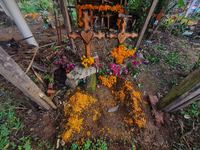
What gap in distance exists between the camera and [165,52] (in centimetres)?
427

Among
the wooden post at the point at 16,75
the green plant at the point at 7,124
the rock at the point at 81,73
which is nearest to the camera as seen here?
the wooden post at the point at 16,75

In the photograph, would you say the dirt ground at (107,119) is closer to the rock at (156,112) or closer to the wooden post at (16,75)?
the rock at (156,112)

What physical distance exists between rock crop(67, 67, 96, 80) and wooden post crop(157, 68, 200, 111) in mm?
2129

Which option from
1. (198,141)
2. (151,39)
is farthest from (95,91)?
(151,39)

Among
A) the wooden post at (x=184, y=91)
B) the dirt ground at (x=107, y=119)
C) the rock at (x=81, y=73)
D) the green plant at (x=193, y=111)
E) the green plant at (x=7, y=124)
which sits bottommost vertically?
the dirt ground at (x=107, y=119)

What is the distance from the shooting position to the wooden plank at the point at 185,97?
158cm

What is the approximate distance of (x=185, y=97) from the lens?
1.73m

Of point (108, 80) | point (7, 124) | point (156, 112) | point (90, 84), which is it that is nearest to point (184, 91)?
point (156, 112)

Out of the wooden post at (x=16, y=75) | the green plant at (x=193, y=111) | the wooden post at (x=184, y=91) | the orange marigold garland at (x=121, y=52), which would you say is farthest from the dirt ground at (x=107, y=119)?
the orange marigold garland at (x=121, y=52)

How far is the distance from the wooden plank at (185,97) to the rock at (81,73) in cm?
224

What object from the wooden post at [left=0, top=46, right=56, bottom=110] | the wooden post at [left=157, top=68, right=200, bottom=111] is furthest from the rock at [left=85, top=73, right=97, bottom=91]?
the wooden post at [left=157, top=68, right=200, bottom=111]

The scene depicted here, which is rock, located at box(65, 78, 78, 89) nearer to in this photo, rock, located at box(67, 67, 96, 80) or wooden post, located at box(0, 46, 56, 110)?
rock, located at box(67, 67, 96, 80)

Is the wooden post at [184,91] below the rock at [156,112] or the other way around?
the other way around

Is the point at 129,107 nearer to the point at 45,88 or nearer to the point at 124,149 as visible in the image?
the point at 124,149
